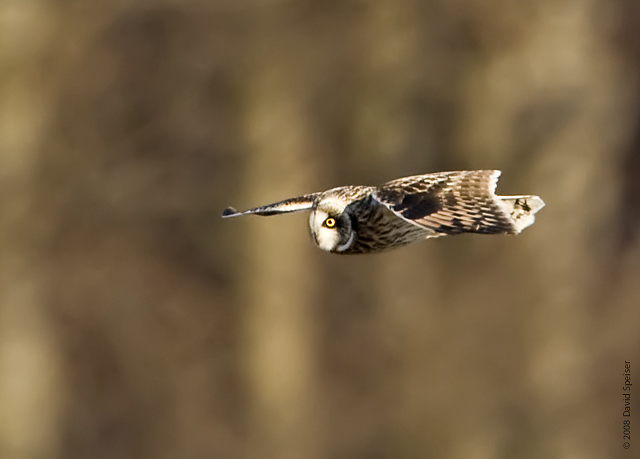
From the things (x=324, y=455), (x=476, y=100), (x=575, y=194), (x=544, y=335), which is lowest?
(x=324, y=455)

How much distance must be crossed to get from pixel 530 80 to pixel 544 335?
1.99 m

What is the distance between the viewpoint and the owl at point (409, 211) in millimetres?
3881

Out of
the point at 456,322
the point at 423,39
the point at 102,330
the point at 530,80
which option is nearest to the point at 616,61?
the point at 530,80

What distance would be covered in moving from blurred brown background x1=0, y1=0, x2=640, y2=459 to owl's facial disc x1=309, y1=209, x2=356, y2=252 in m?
5.25

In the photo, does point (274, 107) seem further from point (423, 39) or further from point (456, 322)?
point (456, 322)

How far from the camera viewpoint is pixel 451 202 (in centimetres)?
408

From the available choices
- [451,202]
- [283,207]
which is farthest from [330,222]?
[451,202]

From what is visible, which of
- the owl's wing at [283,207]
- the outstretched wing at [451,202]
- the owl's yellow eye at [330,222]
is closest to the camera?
the outstretched wing at [451,202]

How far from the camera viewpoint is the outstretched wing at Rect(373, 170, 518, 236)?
3809 mm

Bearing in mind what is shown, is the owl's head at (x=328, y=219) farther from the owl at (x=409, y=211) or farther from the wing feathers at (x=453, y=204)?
the wing feathers at (x=453, y=204)

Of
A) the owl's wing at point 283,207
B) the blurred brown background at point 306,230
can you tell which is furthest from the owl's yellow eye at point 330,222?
the blurred brown background at point 306,230

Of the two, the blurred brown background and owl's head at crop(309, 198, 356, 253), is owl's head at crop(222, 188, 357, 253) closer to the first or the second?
owl's head at crop(309, 198, 356, 253)

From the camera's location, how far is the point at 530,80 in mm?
10539

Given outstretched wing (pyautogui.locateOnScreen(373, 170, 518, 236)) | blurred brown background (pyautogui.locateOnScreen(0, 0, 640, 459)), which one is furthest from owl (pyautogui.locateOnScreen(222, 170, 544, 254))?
blurred brown background (pyautogui.locateOnScreen(0, 0, 640, 459))
